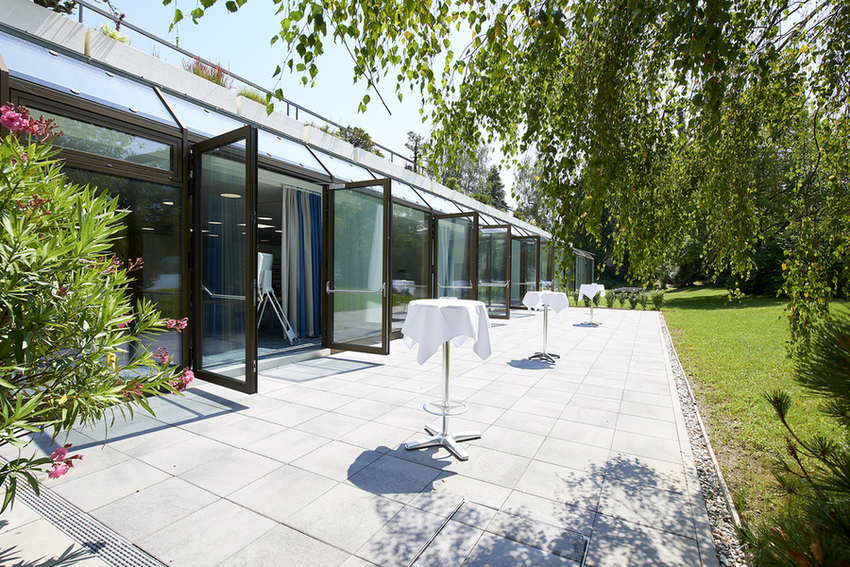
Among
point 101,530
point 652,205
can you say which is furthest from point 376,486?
point 652,205

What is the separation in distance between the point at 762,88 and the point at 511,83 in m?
1.32

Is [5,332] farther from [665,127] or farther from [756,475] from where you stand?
[756,475]

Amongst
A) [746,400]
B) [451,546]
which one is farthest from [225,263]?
[746,400]

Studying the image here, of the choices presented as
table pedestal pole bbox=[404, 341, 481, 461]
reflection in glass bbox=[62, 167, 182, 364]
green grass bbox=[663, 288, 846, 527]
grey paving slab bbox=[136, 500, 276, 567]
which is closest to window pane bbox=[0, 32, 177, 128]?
reflection in glass bbox=[62, 167, 182, 364]

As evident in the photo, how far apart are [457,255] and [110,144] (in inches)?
269

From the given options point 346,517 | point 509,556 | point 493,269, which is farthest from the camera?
point 493,269

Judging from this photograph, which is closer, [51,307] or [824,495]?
[824,495]

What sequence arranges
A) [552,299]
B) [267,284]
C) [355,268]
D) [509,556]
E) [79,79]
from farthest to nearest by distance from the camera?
1. [552,299]
2. [267,284]
3. [355,268]
4. [79,79]
5. [509,556]

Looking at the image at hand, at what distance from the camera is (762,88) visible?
2.28m

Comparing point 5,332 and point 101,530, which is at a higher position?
point 5,332

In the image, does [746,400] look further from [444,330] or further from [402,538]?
[402,538]

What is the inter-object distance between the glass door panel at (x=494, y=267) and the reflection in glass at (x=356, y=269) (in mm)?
4839

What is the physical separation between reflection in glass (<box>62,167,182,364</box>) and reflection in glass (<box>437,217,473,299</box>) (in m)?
5.32

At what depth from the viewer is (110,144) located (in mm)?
3828
